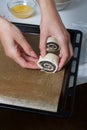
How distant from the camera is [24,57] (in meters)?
0.62

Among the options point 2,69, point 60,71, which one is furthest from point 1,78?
point 60,71

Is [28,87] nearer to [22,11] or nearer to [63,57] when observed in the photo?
[63,57]

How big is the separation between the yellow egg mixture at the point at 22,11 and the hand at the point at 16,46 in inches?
5.8

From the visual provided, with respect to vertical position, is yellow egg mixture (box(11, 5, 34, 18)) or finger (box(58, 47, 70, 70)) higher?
yellow egg mixture (box(11, 5, 34, 18))

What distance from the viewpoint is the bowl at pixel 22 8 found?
762 mm

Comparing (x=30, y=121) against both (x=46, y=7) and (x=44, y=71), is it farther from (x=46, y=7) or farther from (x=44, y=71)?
(x=46, y=7)

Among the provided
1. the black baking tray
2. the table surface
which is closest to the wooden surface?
the black baking tray

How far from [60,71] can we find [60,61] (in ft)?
0.09

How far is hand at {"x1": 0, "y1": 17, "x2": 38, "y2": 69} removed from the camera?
0.60 m

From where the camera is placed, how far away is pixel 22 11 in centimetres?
76

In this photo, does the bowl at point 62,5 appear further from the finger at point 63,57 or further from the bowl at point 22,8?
the finger at point 63,57

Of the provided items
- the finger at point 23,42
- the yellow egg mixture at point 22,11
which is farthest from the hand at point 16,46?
the yellow egg mixture at point 22,11

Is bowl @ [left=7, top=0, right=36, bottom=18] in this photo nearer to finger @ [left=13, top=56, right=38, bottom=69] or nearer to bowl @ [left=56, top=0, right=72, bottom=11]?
bowl @ [left=56, top=0, right=72, bottom=11]

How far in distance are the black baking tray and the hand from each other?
0.28ft
